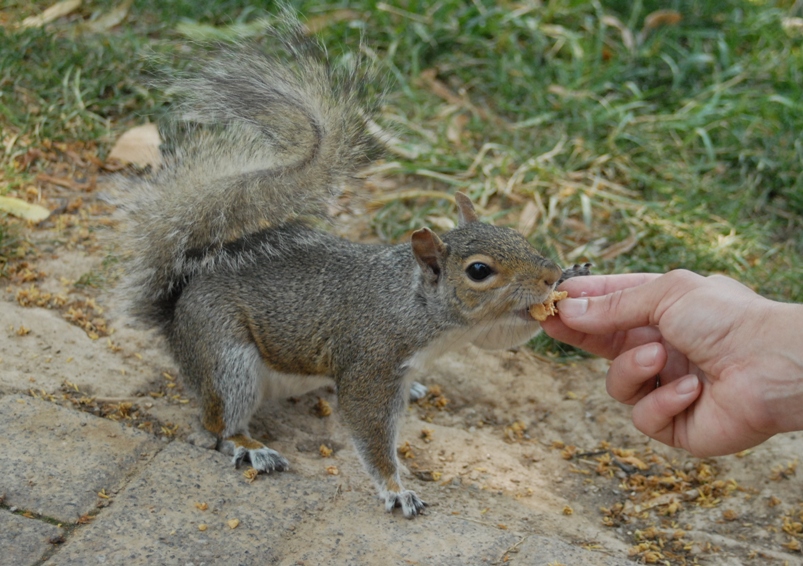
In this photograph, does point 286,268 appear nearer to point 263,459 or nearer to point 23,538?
point 263,459

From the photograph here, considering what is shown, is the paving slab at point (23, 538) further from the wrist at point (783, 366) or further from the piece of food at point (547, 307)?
the wrist at point (783, 366)

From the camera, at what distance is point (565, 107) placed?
14.3ft

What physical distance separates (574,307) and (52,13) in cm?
330

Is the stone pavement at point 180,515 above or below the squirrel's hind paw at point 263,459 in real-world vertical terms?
above

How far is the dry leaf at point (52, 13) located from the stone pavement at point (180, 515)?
7.90 feet

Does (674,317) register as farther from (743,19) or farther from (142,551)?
(743,19)

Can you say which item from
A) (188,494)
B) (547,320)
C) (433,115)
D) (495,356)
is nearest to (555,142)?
(433,115)

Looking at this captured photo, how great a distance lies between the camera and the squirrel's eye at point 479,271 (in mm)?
2275

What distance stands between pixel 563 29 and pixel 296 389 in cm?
291

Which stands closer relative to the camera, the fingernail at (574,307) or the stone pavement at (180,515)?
the stone pavement at (180,515)

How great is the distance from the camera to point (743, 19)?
5051 millimetres

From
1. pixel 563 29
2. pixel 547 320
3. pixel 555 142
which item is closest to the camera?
pixel 547 320

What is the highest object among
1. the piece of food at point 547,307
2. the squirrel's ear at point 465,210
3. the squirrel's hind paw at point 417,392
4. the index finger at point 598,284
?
the squirrel's ear at point 465,210

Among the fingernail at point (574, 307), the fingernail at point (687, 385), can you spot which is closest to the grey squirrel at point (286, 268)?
the fingernail at point (574, 307)
